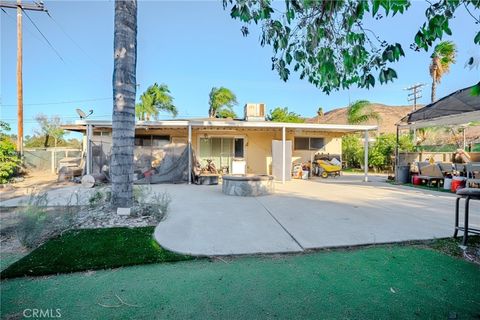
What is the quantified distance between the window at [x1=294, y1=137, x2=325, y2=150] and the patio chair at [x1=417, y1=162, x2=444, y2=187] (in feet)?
17.6

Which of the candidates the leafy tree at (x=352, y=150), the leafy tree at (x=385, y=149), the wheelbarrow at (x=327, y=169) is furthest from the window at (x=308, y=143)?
the leafy tree at (x=352, y=150)

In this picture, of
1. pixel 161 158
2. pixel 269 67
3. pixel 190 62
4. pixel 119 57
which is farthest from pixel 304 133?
pixel 269 67

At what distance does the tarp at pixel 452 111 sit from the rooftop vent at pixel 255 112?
6.87 meters

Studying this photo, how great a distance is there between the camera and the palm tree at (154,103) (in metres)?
20.1

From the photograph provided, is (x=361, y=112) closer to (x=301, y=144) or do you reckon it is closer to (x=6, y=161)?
(x=301, y=144)

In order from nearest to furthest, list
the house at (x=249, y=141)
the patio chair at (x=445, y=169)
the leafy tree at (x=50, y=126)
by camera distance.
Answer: the patio chair at (x=445, y=169) → the house at (x=249, y=141) → the leafy tree at (x=50, y=126)

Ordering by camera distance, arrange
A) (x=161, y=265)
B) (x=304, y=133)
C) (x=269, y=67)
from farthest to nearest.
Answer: (x=304, y=133) < (x=161, y=265) < (x=269, y=67)

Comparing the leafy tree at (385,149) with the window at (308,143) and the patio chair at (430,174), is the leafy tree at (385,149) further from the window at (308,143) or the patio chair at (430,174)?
the patio chair at (430,174)

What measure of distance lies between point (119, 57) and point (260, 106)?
386 inches

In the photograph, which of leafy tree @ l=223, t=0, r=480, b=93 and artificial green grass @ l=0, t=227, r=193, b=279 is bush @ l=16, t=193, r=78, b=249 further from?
leafy tree @ l=223, t=0, r=480, b=93

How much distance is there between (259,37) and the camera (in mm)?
2312

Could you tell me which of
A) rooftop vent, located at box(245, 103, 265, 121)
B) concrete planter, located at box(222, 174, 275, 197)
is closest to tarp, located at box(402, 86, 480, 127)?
concrete planter, located at box(222, 174, 275, 197)

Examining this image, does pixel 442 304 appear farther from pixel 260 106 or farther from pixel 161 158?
pixel 260 106

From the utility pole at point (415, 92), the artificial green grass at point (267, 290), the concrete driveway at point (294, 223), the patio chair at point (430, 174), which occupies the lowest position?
the artificial green grass at point (267, 290)
